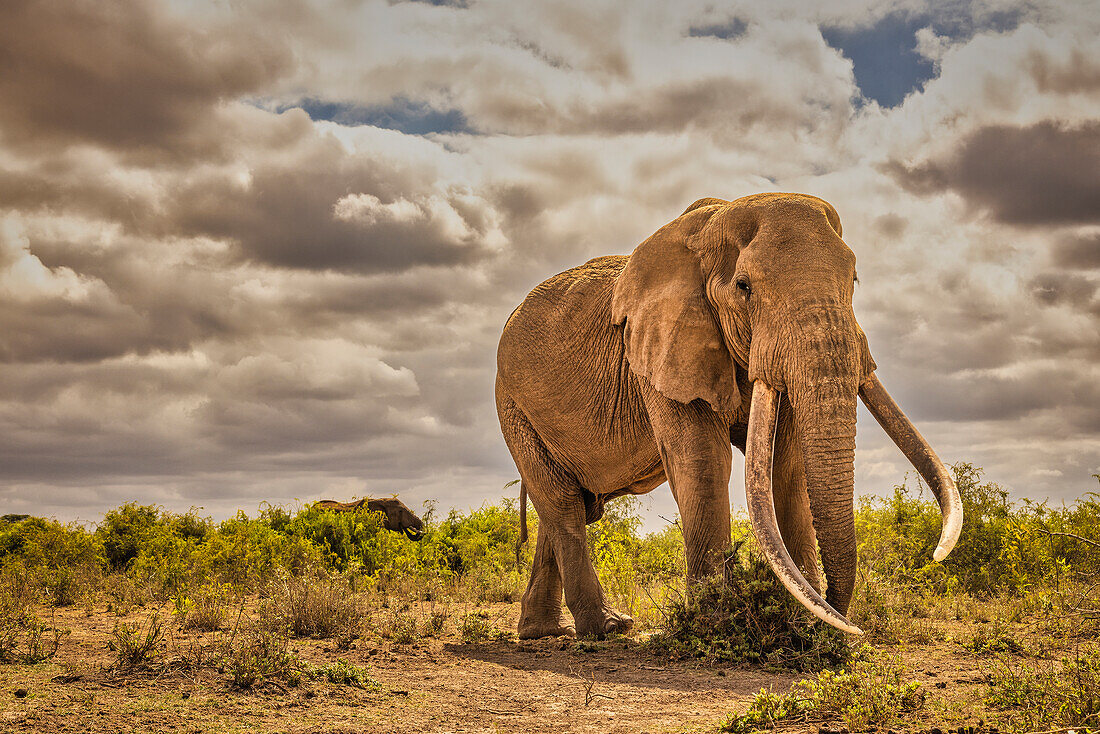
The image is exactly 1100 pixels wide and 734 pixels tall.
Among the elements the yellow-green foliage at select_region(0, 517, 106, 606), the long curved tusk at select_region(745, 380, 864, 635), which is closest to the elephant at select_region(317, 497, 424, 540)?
the yellow-green foliage at select_region(0, 517, 106, 606)

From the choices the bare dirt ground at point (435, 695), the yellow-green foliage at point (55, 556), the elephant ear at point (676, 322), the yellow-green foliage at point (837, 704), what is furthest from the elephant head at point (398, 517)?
the yellow-green foliage at point (837, 704)

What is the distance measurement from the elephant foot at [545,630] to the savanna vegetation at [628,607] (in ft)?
1.31

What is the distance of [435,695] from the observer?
7.04 meters

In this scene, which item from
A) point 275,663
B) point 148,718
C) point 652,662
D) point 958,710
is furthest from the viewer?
point 652,662

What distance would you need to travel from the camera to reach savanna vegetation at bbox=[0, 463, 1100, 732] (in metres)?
5.67

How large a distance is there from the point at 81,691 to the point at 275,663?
1306 millimetres

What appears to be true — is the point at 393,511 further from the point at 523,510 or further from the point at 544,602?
the point at 544,602

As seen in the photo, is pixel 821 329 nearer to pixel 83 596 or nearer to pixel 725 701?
pixel 725 701

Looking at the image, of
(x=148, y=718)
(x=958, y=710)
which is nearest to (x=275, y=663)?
(x=148, y=718)

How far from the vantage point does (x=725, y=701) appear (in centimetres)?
643

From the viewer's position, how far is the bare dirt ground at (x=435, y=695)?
18.9 ft

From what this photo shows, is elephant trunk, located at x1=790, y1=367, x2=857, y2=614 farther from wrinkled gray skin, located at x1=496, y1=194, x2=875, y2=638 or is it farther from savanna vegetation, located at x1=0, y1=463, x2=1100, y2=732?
savanna vegetation, located at x1=0, y1=463, x2=1100, y2=732

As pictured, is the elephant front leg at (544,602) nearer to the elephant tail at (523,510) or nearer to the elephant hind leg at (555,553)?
the elephant hind leg at (555,553)

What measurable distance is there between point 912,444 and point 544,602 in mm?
4954
